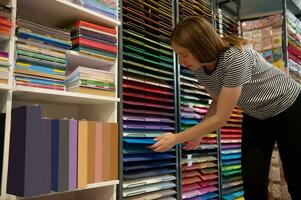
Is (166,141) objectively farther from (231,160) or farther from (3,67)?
(231,160)

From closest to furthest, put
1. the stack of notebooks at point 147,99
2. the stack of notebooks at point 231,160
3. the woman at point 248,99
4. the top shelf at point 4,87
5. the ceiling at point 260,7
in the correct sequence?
the top shelf at point 4,87 → the woman at point 248,99 → the stack of notebooks at point 147,99 → the stack of notebooks at point 231,160 → the ceiling at point 260,7

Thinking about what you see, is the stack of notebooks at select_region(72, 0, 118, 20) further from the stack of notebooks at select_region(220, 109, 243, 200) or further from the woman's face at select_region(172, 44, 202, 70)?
the stack of notebooks at select_region(220, 109, 243, 200)

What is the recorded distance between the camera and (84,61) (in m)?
1.55

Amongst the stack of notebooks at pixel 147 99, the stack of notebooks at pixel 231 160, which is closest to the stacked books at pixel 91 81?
the stack of notebooks at pixel 147 99

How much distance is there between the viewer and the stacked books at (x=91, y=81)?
1.41 m

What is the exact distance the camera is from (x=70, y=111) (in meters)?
1.73

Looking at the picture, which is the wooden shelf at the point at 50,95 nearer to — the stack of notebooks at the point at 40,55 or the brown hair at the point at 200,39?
the stack of notebooks at the point at 40,55

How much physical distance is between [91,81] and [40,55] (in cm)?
26

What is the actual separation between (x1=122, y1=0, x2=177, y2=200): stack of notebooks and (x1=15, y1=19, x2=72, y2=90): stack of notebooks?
0.37 metres

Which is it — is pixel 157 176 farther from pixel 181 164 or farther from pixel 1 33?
pixel 1 33

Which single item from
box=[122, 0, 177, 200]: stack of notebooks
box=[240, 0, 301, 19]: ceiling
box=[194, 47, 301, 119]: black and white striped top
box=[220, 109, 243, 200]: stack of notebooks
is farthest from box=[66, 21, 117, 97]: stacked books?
box=[240, 0, 301, 19]: ceiling

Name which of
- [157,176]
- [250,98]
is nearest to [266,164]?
[250,98]

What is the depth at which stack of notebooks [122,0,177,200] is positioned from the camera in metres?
1.63

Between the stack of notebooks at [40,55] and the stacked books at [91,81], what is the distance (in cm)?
6
